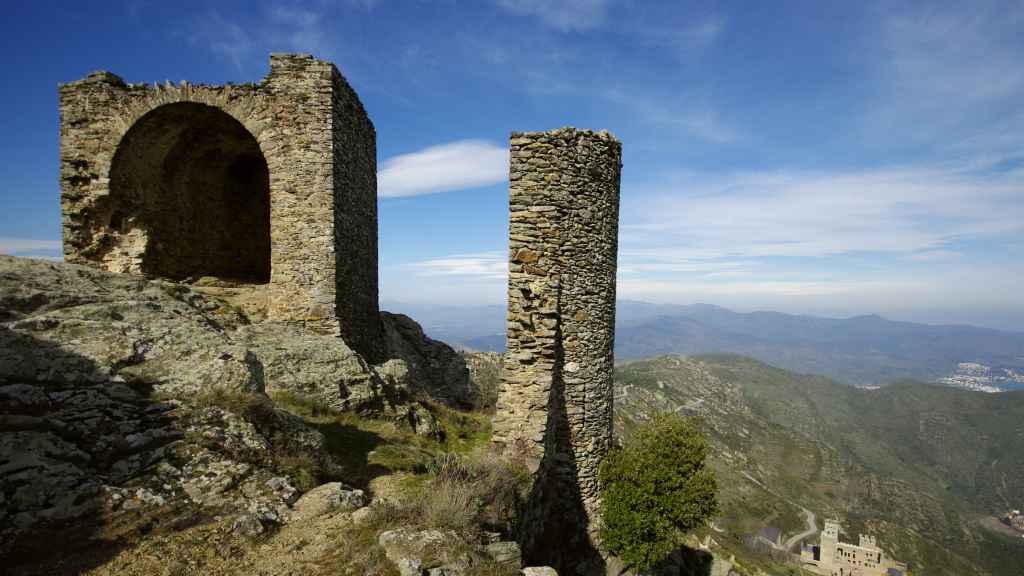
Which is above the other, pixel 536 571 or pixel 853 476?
pixel 536 571

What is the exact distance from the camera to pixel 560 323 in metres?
10.0

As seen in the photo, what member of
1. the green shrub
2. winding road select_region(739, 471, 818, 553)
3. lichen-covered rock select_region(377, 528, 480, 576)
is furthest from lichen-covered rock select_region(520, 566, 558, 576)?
winding road select_region(739, 471, 818, 553)

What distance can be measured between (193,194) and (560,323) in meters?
14.1

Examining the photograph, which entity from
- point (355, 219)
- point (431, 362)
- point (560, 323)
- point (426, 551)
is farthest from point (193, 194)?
point (426, 551)

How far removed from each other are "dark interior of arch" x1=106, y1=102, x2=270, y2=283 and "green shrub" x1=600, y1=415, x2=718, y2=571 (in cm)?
1401

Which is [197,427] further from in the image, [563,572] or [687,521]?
[687,521]

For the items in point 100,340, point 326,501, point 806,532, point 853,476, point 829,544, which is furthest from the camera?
point 853,476

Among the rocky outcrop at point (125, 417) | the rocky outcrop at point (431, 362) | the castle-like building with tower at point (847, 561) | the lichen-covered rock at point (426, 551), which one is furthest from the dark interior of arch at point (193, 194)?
the castle-like building with tower at point (847, 561)

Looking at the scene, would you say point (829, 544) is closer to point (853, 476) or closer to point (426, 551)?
point (426, 551)

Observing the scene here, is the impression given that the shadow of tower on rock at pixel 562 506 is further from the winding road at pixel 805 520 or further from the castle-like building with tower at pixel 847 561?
the winding road at pixel 805 520

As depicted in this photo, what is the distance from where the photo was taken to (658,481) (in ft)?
35.1

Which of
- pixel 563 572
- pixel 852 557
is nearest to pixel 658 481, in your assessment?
pixel 563 572

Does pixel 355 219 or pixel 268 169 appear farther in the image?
pixel 355 219

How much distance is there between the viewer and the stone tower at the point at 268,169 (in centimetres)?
1245
